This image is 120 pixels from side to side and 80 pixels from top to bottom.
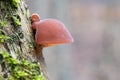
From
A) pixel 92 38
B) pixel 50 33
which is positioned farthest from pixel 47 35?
pixel 92 38

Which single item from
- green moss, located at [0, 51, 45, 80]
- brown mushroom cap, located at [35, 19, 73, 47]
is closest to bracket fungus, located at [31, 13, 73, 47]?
brown mushroom cap, located at [35, 19, 73, 47]

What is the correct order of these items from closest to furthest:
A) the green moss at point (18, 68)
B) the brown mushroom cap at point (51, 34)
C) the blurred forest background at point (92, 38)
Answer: the green moss at point (18, 68), the brown mushroom cap at point (51, 34), the blurred forest background at point (92, 38)

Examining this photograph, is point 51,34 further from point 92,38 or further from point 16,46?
point 92,38

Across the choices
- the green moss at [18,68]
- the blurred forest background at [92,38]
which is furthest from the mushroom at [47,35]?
the blurred forest background at [92,38]

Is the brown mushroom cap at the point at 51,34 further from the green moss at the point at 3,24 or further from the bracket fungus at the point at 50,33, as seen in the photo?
the green moss at the point at 3,24

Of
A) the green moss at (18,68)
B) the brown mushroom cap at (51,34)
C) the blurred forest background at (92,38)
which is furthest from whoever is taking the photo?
the blurred forest background at (92,38)

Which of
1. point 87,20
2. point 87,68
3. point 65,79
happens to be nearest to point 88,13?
point 87,20

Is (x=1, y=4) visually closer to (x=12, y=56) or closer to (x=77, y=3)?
(x=12, y=56)
